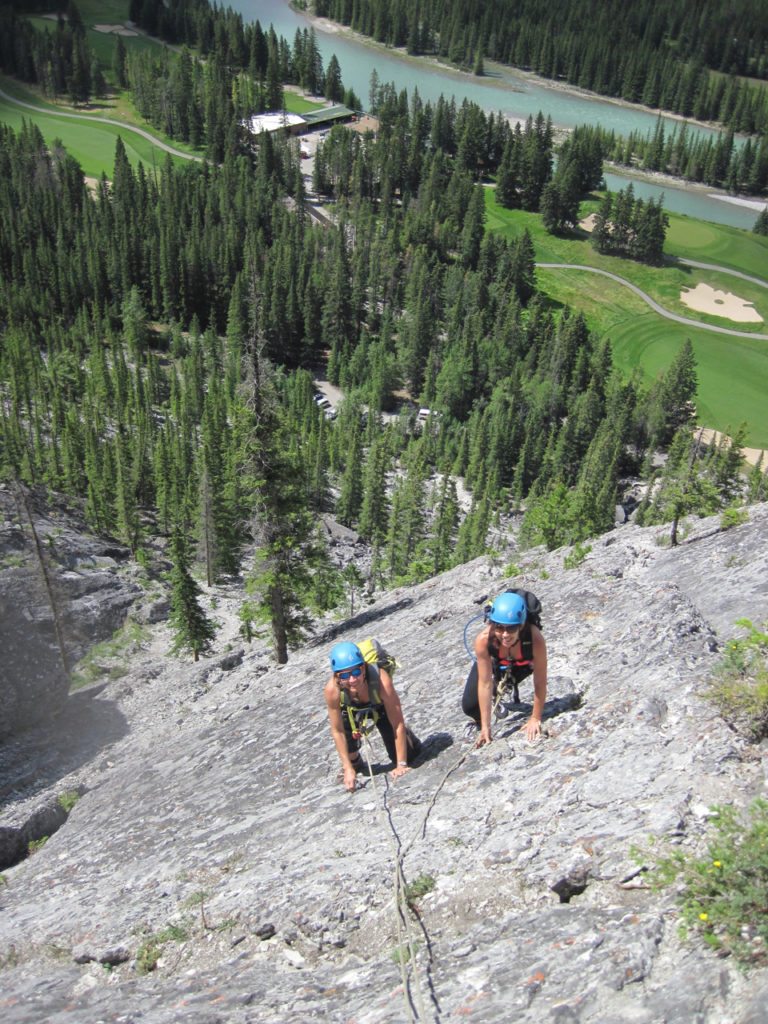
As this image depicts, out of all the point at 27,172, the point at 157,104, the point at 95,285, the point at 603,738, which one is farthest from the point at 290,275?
the point at 603,738

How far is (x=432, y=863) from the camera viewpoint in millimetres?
9820

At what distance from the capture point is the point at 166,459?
226 feet

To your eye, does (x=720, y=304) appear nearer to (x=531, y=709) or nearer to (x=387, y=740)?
(x=531, y=709)

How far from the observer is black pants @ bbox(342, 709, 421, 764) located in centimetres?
1162

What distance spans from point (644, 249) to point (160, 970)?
157960mm

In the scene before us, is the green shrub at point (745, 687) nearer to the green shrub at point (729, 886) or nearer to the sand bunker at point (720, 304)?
the green shrub at point (729, 886)

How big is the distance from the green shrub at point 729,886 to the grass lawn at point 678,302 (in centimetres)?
10682

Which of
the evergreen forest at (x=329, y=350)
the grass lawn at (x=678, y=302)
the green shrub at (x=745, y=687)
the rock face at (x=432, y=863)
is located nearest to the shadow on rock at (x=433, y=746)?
the rock face at (x=432, y=863)

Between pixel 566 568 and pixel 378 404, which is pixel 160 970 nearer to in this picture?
pixel 566 568

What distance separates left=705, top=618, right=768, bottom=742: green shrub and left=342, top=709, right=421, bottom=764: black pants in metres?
4.77

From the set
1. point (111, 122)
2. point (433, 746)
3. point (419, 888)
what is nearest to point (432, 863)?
point (419, 888)

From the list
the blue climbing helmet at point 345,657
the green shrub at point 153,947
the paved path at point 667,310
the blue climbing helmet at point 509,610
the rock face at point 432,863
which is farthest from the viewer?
the paved path at point 667,310

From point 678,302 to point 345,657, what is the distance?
145 m

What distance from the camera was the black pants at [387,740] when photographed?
1162 cm
